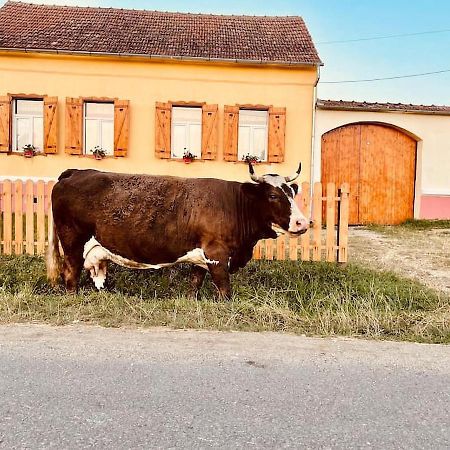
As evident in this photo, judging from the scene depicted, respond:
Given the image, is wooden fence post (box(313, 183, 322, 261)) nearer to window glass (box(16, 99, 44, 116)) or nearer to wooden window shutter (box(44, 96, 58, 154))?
wooden window shutter (box(44, 96, 58, 154))

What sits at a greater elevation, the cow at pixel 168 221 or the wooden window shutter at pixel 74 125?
the wooden window shutter at pixel 74 125

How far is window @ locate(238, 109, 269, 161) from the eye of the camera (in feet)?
46.6

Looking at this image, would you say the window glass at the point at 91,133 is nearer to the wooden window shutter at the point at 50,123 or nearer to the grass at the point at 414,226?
the wooden window shutter at the point at 50,123

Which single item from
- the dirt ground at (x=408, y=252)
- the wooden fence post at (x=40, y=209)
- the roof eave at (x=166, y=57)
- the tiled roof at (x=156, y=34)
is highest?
the tiled roof at (x=156, y=34)

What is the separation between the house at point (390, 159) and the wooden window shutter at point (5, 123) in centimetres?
949

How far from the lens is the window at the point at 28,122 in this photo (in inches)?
546

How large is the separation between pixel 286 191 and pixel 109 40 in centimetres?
1123

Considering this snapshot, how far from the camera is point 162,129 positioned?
13750 mm

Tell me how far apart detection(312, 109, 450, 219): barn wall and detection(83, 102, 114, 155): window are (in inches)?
283

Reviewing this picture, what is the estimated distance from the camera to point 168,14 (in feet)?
54.6

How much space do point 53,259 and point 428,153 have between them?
44.7 feet

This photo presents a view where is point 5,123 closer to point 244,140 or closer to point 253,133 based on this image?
point 244,140

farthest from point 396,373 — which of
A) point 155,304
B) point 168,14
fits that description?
point 168,14

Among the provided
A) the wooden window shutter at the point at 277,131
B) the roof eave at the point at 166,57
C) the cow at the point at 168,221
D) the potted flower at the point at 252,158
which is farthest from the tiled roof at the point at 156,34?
the cow at the point at 168,221
